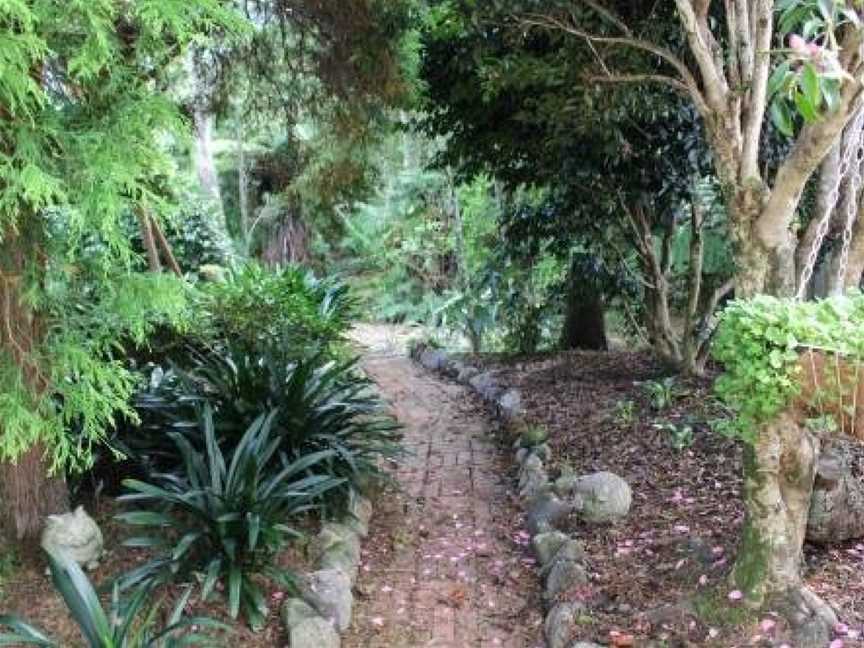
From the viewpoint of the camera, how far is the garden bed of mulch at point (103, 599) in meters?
2.96

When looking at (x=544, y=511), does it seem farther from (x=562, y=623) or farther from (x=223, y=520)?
(x=223, y=520)

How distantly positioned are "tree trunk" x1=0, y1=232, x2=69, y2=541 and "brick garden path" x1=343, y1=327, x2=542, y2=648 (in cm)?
131

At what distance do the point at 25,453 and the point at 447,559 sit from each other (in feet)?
6.59

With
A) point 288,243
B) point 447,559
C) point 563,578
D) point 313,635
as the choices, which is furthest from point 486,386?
point 288,243

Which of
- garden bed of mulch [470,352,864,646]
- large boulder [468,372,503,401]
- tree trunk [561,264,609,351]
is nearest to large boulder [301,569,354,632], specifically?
garden bed of mulch [470,352,864,646]

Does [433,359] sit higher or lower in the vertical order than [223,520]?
lower

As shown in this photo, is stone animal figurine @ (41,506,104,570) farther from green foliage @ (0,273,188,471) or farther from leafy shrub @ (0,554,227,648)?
green foliage @ (0,273,188,471)

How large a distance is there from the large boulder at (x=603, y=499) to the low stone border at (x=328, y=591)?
1135mm

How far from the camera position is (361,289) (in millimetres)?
16734

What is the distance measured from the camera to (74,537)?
323 centimetres

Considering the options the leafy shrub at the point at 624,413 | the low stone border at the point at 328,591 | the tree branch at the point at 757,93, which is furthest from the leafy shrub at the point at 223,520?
the leafy shrub at the point at 624,413

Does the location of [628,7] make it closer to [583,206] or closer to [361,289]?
[583,206]

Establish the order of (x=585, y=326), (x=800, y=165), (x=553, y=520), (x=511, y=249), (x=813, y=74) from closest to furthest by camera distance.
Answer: (x=813, y=74) < (x=800, y=165) < (x=553, y=520) < (x=511, y=249) < (x=585, y=326)

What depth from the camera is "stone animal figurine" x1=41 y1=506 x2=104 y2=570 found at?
3.20 meters
